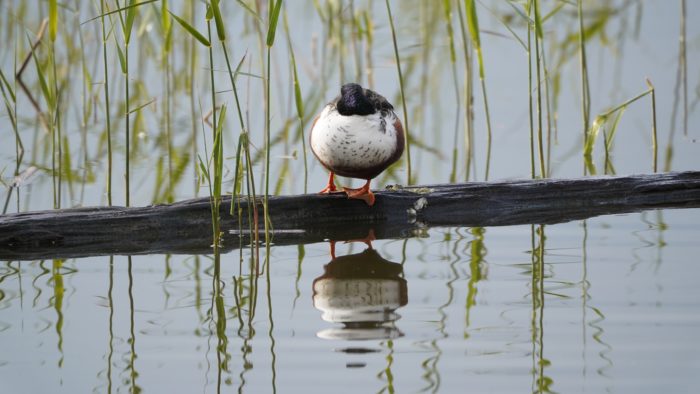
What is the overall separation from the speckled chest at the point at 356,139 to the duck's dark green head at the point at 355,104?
0.08ft

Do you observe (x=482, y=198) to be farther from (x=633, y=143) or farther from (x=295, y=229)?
(x=633, y=143)

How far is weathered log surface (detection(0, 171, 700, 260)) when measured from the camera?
16.9 feet

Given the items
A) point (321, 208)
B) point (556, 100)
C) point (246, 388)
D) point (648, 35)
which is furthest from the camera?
point (648, 35)

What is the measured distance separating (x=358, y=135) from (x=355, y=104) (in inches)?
6.0

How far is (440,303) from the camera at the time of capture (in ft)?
14.4

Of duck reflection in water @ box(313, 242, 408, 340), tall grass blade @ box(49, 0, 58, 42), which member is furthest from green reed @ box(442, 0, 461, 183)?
tall grass blade @ box(49, 0, 58, 42)

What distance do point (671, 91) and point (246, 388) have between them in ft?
20.5

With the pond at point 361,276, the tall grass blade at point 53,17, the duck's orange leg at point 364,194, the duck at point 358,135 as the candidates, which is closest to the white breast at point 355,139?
the duck at point 358,135

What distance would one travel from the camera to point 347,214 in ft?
18.4

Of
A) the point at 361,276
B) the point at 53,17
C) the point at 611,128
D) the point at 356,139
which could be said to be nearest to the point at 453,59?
the point at 611,128

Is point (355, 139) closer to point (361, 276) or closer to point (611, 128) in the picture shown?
point (361, 276)

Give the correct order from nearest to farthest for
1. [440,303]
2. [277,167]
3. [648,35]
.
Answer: [440,303]
[277,167]
[648,35]

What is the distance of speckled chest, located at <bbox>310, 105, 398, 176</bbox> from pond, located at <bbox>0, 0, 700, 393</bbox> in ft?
1.35

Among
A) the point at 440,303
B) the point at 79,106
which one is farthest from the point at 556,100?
the point at 440,303
